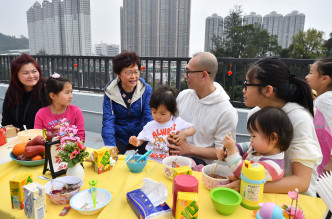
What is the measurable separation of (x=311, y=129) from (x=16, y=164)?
185cm

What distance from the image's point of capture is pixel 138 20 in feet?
39.3

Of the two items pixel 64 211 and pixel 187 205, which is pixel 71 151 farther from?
pixel 187 205

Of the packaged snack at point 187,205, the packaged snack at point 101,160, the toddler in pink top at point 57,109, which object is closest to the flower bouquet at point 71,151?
the packaged snack at point 101,160

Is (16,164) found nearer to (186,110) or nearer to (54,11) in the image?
(186,110)

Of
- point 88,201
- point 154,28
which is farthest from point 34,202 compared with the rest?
point 154,28

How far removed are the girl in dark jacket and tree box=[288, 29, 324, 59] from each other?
1622cm

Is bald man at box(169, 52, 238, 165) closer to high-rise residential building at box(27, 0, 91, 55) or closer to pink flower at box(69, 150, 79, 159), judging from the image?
pink flower at box(69, 150, 79, 159)

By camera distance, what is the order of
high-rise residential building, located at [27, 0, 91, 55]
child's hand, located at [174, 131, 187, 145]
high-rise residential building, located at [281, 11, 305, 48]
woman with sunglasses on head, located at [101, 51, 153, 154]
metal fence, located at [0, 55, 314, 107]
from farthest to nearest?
1. high-rise residential building, located at [281, 11, 305, 48]
2. high-rise residential building, located at [27, 0, 91, 55]
3. metal fence, located at [0, 55, 314, 107]
4. woman with sunglasses on head, located at [101, 51, 153, 154]
5. child's hand, located at [174, 131, 187, 145]

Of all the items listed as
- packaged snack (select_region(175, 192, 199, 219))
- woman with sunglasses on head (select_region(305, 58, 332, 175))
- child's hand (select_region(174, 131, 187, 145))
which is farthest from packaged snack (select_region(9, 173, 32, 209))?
woman with sunglasses on head (select_region(305, 58, 332, 175))

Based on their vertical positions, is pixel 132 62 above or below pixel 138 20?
below

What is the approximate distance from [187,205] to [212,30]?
17852 millimetres

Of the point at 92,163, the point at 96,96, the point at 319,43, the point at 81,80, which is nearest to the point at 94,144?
the point at 96,96

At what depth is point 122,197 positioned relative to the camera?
43.5 inches

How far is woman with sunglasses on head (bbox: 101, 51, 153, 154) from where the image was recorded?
252 cm
